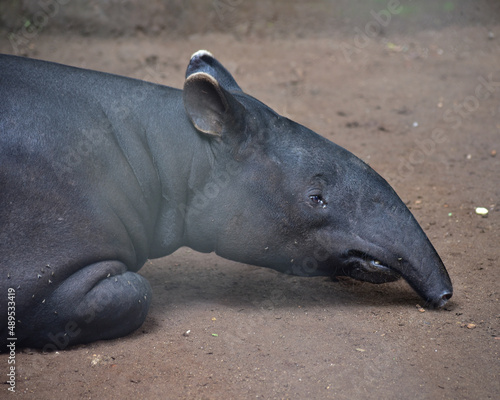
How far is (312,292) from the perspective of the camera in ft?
13.9

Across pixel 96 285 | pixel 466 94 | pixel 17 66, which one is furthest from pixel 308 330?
pixel 466 94

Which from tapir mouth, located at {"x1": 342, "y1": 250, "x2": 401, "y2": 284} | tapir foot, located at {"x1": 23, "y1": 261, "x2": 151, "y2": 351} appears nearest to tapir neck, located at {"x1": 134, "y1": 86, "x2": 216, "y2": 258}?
tapir foot, located at {"x1": 23, "y1": 261, "x2": 151, "y2": 351}

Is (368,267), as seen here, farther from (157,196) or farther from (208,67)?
(208,67)

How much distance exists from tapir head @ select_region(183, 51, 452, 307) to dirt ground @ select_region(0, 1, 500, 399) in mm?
380

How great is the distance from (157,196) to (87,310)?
88cm

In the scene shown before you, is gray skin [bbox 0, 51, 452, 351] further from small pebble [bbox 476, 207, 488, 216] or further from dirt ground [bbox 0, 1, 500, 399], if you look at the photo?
small pebble [bbox 476, 207, 488, 216]

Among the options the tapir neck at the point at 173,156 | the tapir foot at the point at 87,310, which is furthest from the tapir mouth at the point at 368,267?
the tapir foot at the point at 87,310

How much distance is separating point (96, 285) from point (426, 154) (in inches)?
166

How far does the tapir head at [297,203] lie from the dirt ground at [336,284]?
380mm

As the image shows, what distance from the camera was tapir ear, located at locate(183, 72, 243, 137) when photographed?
141 inches

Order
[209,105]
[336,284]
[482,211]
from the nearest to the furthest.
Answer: [209,105]
[336,284]
[482,211]

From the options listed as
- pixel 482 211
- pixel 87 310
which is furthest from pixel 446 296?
pixel 87 310

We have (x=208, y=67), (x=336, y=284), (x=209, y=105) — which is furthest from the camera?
(x=336, y=284)

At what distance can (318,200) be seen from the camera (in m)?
3.77
